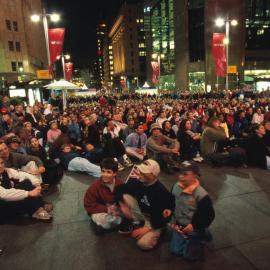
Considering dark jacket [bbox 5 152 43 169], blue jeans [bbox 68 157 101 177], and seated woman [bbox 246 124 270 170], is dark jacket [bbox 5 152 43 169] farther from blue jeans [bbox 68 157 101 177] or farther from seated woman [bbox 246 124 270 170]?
seated woman [bbox 246 124 270 170]

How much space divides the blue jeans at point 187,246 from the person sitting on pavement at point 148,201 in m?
0.29

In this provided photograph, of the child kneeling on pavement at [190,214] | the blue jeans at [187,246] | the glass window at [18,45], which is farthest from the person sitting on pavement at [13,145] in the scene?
the glass window at [18,45]

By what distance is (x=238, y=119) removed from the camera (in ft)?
41.8

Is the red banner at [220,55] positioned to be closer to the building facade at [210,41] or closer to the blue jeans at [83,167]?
the blue jeans at [83,167]

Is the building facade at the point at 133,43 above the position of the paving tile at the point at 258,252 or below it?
above

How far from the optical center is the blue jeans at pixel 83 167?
830 cm

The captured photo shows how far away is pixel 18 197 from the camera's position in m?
5.23

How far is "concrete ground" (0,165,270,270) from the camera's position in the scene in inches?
165

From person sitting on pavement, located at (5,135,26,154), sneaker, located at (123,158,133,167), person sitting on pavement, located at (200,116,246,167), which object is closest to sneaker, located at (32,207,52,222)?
person sitting on pavement, located at (5,135,26,154)

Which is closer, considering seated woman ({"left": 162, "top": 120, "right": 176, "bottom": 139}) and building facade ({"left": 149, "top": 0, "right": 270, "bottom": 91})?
seated woman ({"left": 162, "top": 120, "right": 176, "bottom": 139})

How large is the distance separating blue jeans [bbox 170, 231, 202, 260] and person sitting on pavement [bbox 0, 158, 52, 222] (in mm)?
2584

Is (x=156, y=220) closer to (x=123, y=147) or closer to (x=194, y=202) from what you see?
(x=194, y=202)

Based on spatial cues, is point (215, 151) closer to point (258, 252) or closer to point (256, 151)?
point (256, 151)

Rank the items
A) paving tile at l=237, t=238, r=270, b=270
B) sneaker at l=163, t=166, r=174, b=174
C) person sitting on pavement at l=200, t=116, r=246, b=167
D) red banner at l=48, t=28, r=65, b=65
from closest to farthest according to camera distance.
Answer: paving tile at l=237, t=238, r=270, b=270
sneaker at l=163, t=166, r=174, b=174
person sitting on pavement at l=200, t=116, r=246, b=167
red banner at l=48, t=28, r=65, b=65
